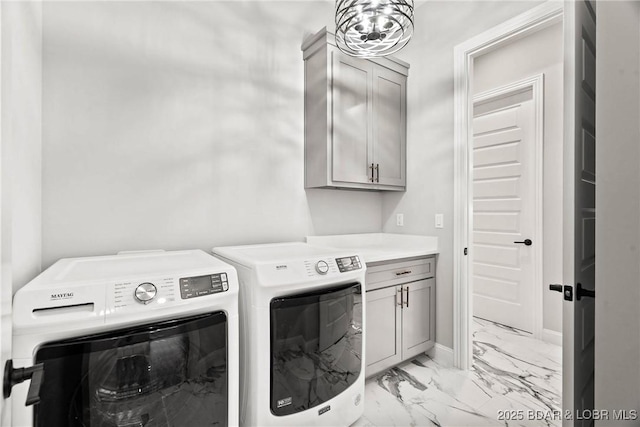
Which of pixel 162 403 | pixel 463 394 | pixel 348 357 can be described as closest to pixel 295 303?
pixel 348 357

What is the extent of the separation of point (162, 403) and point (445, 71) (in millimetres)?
2748

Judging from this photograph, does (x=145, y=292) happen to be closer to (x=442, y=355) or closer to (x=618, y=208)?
(x=618, y=208)

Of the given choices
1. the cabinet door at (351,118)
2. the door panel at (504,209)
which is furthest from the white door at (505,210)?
the cabinet door at (351,118)

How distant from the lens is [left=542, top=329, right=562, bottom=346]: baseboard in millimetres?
2758

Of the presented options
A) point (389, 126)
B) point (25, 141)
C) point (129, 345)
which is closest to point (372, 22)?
point (389, 126)

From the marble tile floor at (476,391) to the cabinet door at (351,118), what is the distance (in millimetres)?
1462

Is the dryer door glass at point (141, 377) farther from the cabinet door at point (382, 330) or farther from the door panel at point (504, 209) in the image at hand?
the door panel at point (504, 209)

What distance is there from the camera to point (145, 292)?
115cm

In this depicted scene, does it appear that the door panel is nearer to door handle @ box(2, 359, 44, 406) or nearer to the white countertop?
the white countertop

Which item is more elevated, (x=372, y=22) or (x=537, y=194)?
(x=372, y=22)

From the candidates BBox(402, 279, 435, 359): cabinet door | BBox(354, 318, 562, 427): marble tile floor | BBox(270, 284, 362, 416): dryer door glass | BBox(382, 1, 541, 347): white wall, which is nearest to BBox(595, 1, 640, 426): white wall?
BBox(270, 284, 362, 416): dryer door glass

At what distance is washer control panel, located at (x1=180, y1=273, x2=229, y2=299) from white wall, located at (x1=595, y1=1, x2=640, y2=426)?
117 centimetres

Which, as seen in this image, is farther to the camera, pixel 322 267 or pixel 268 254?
pixel 268 254

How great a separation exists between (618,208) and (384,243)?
2.40 meters
